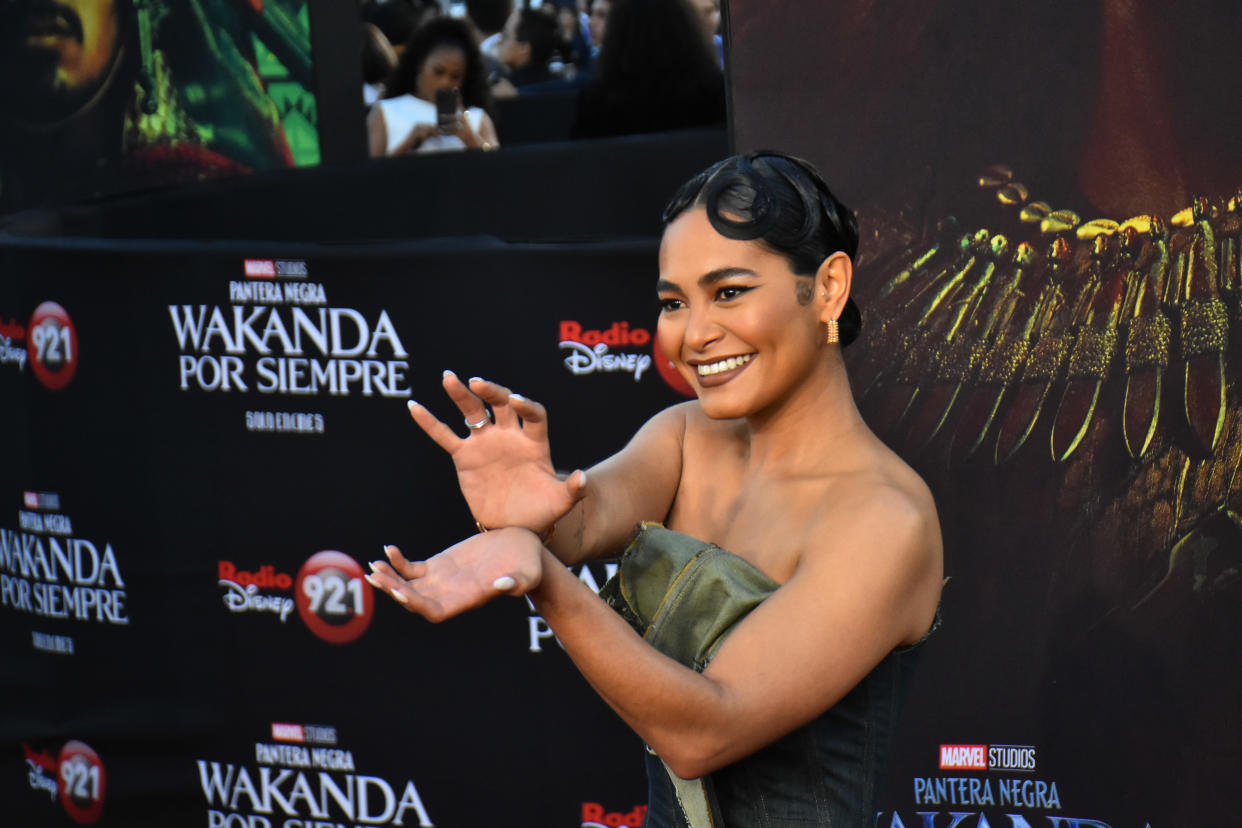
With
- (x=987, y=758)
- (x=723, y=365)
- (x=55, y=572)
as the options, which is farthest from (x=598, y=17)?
(x=723, y=365)

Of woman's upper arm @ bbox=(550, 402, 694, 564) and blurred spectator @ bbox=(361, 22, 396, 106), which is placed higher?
blurred spectator @ bbox=(361, 22, 396, 106)

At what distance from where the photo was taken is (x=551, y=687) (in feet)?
11.8

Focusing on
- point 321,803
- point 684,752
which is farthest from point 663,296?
point 321,803

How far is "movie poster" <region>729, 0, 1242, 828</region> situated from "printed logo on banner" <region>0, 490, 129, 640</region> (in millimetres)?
2036

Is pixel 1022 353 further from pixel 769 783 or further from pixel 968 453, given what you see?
pixel 769 783

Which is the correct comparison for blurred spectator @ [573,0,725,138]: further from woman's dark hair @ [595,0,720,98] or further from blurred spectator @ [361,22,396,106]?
blurred spectator @ [361,22,396,106]

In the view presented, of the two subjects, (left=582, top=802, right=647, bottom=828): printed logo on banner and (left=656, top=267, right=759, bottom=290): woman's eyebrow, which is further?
(left=582, top=802, right=647, bottom=828): printed logo on banner

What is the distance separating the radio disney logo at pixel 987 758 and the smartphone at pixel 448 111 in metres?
3.97

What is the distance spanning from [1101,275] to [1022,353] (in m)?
0.22

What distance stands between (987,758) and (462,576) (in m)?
1.96

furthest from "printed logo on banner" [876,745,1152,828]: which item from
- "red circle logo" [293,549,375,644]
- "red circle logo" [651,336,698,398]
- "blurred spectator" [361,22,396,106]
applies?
"blurred spectator" [361,22,396,106]

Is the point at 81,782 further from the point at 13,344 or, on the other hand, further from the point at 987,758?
Result: the point at 987,758

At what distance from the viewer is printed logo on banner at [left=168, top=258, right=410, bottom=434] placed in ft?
11.8

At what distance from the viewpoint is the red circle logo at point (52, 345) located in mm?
3918
